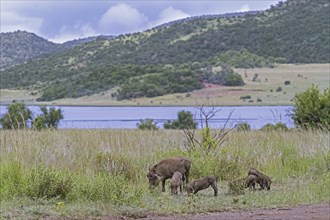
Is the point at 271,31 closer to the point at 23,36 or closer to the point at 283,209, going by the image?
the point at 23,36

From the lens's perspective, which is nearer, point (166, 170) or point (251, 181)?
point (166, 170)

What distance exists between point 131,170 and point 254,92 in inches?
1751

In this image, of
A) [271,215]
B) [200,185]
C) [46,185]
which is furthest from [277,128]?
[271,215]

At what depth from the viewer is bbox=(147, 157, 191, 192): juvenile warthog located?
33.5 feet

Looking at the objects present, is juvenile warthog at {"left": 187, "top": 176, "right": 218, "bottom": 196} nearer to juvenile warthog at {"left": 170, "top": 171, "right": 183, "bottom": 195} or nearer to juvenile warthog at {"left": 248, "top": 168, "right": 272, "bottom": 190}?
juvenile warthog at {"left": 170, "top": 171, "right": 183, "bottom": 195}

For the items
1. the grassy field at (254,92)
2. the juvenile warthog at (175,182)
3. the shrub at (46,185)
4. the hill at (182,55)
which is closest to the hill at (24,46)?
the hill at (182,55)

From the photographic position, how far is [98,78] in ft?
187

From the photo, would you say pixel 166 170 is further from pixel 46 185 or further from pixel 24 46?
pixel 24 46

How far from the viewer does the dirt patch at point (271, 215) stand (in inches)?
337

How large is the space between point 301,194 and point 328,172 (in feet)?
7.67

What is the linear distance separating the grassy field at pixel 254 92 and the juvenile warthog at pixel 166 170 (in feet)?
121

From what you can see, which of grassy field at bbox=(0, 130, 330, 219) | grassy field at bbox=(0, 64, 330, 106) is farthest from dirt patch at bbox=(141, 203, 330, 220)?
grassy field at bbox=(0, 64, 330, 106)

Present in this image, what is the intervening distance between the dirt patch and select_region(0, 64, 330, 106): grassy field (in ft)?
125

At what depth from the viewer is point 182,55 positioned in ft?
234
